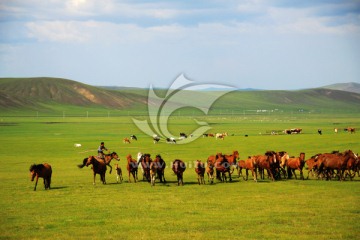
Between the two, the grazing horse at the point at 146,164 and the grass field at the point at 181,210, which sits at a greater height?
the grazing horse at the point at 146,164

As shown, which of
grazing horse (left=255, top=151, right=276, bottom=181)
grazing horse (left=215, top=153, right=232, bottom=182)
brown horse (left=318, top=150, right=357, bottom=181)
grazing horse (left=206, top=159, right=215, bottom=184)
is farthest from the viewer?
grazing horse (left=255, top=151, right=276, bottom=181)

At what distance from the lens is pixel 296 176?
26.6 m

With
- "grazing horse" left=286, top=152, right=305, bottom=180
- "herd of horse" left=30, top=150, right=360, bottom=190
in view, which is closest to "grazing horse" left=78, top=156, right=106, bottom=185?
"herd of horse" left=30, top=150, right=360, bottom=190

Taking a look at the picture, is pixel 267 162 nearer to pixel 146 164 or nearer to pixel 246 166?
pixel 246 166

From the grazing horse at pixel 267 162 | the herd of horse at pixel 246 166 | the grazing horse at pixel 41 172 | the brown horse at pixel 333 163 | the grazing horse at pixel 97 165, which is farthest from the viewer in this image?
the grazing horse at pixel 267 162

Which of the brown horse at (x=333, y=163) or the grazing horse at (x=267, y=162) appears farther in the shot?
the grazing horse at (x=267, y=162)

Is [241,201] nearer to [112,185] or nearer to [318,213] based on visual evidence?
[318,213]

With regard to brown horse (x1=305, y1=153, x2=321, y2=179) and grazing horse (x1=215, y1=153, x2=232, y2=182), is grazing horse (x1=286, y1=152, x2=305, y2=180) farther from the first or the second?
grazing horse (x1=215, y1=153, x2=232, y2=182)

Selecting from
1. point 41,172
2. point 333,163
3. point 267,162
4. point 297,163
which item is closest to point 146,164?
point 41,172

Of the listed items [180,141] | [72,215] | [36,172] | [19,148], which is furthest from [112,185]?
[180,141]

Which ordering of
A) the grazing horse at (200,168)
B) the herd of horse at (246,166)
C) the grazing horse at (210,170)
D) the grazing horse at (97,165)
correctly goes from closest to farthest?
the grazing horse at (200,168), the herd of horse at (246,166), the grazing horse at (97,165), the grazing horse at (210,170)

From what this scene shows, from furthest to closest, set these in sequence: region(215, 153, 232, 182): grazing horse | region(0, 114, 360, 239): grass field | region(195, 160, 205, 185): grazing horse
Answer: region(215, 153, 232, 182): grazing horse < region(195, 160, 205, 185): grazing horse < region(0, 114, 360, 239): grass field

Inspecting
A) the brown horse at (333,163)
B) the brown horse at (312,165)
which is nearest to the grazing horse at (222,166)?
the brown horse at (312,165)

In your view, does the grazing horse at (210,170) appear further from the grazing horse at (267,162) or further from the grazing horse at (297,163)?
the grazing horse at (297,163)
